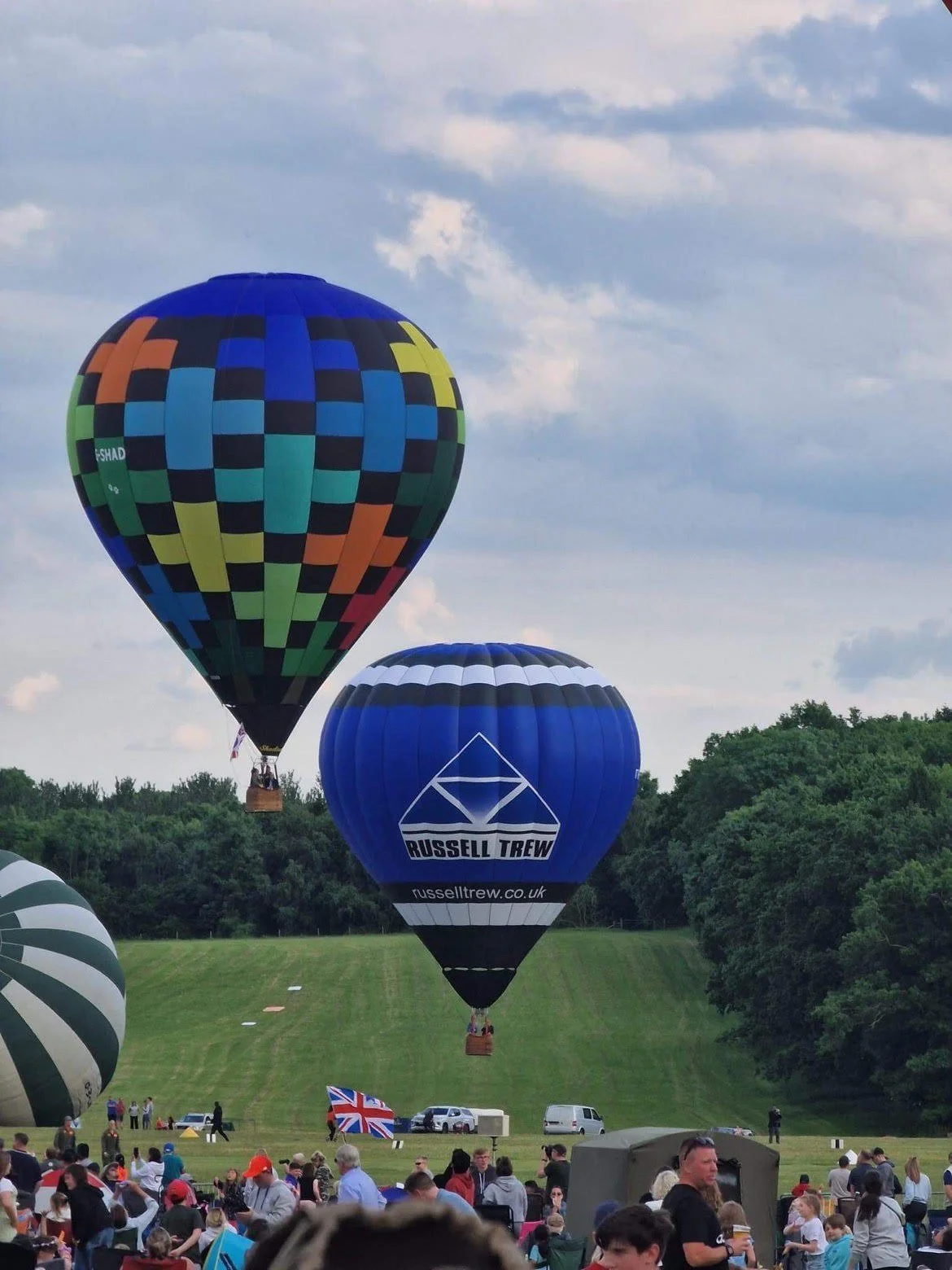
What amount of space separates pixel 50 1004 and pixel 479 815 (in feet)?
29.1

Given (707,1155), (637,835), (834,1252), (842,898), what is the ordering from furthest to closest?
(637,835) → (842,898) → (834,1252) → (707,1155)

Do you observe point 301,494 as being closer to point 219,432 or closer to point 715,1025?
point 219,432

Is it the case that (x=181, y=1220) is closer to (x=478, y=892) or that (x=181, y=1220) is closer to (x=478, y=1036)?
(x=478, y=892)

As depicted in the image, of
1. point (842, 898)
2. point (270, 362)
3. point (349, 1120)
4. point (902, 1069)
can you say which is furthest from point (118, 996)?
point (842, 898)

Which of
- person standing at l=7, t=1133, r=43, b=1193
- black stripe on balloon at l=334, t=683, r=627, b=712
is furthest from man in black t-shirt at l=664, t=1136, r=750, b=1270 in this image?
black stripe on balloon at l=334, t=683, r=627, b=712

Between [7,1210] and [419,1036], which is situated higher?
[419,1036]

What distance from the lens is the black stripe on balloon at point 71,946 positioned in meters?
27.0

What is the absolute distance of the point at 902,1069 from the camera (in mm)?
52375

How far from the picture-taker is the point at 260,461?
1177 inches

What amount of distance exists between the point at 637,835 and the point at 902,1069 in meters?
45.4

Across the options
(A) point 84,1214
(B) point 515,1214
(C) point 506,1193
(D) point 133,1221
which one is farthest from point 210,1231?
(B) point 515,1214

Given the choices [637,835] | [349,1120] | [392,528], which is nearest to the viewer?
[349,1120]

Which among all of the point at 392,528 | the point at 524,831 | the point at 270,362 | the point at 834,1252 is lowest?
the point at 834,1252

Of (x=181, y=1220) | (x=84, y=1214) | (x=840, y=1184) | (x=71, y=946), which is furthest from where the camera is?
(x=71, y=946)
